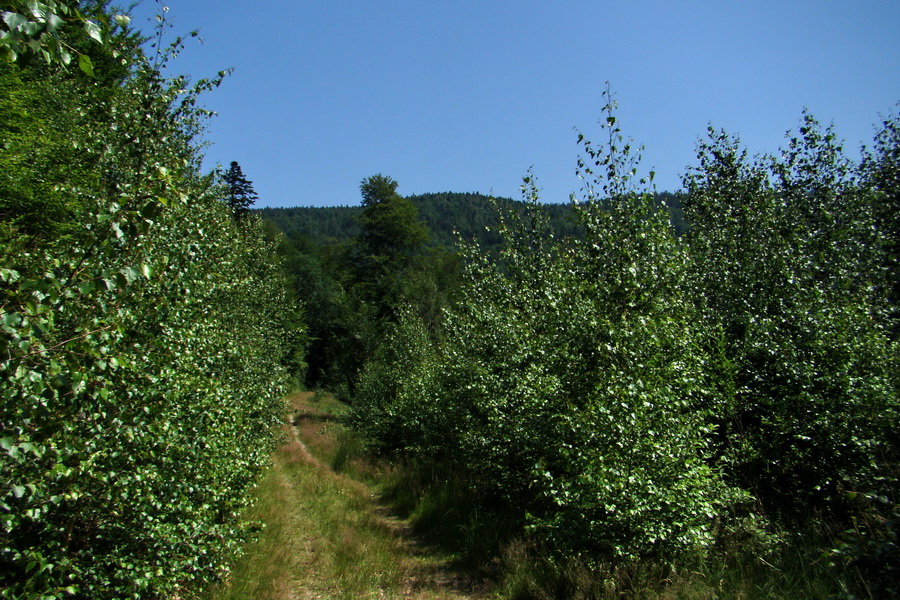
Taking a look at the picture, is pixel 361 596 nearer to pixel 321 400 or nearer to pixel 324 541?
pixel 324 541

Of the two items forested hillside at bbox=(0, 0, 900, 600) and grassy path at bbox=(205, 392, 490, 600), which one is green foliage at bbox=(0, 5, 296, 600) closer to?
forested hillside at bbox=(0, 0, 900, 600)

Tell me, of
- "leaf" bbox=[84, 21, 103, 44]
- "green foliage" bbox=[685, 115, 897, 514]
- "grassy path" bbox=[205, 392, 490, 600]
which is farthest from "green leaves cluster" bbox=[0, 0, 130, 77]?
"green foliage" bbox=[685, 115, 897, 514]

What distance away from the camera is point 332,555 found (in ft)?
32.4

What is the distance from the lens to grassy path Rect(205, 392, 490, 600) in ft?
27.0

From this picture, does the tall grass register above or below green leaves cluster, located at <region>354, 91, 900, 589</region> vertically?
below

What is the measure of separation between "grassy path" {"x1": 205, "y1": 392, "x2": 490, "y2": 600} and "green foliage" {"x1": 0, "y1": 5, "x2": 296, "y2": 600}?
196cm

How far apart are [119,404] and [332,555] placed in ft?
21.2

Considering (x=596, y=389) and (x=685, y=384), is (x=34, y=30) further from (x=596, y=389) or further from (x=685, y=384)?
(x=685, y=384)

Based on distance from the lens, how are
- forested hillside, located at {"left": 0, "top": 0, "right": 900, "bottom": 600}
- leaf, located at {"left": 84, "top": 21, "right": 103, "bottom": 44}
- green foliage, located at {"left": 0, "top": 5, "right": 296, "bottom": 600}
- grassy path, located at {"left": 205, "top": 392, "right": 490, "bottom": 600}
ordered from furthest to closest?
grassy path, located at {"left": 205, "top": 392, "right": 490, "bottom": 600} → forested hillside, located at {"left": 0, "top": 0, "right": 900, "bottom": 600} → green foliage, located at {"left": 0, "top": 5, "right": 296, "bottom": 600} → leaf, located at {"left": 84, "top": 21, "right": 103, "bottom": 44}

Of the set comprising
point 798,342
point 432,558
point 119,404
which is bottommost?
point 432,558

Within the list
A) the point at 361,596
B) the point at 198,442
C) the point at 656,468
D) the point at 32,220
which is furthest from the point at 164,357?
the point at 32,220

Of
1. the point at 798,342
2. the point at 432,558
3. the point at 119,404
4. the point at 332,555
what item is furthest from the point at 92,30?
the point at 798,342

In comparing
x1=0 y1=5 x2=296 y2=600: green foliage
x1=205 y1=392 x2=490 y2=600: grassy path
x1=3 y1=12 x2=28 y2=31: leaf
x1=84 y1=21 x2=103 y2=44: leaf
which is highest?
x1=84 y1=21 x2=103 y2=44: leaf

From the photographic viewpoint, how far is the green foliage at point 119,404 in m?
3.12
